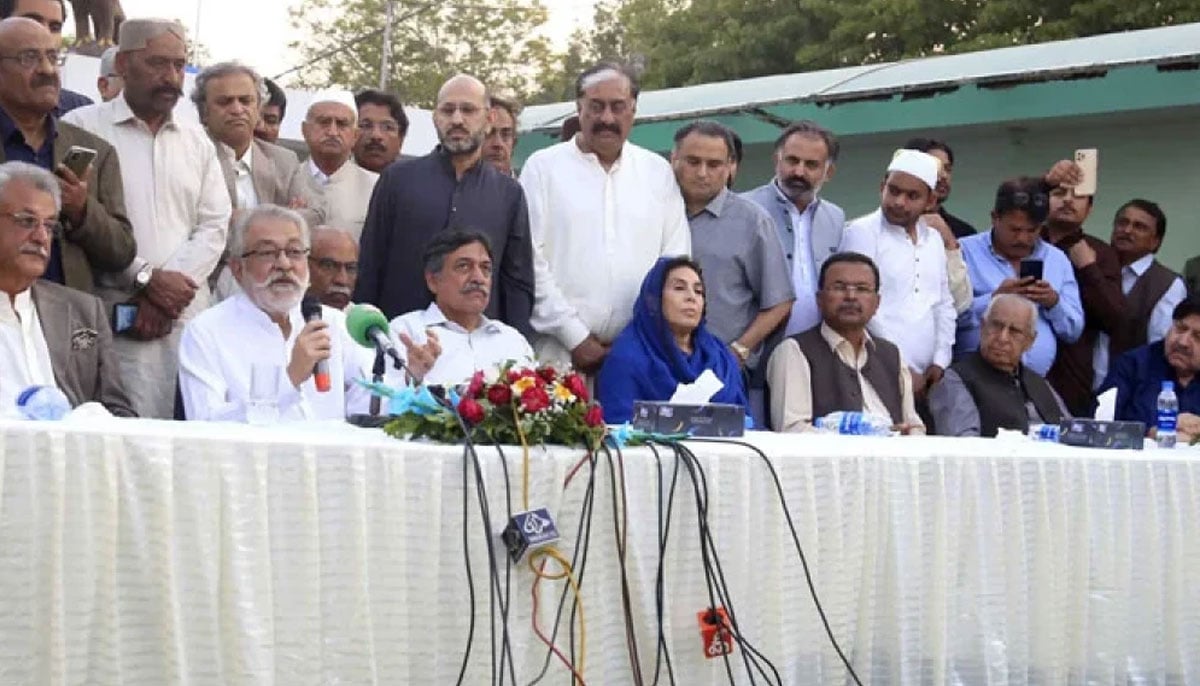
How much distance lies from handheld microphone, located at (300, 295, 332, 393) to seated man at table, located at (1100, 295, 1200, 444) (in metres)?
3.86

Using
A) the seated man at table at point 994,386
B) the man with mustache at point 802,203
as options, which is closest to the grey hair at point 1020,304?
the seated man at table at point 994,386

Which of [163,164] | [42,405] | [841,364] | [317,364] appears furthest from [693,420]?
Answer: [163,164]

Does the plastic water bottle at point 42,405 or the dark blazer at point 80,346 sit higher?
the dark blazer at point 80,346

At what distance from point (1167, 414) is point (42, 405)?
4.27 meters

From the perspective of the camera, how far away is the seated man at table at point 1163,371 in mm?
7008

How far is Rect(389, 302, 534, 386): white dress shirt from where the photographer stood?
542cm

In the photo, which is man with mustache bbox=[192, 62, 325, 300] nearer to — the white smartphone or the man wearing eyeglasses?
the man wearing eyeglasses

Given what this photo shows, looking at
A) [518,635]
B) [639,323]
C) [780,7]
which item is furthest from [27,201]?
[780,7]

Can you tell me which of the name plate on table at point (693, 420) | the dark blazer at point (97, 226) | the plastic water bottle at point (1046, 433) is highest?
the dark blazer at point (97, 226)

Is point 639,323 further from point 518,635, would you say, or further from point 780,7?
point 780,7

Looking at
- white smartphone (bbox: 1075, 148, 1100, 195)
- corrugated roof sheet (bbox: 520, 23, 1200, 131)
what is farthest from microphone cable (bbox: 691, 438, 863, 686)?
corrugated roof sheet (bbox: 520, 23, 1200, 131)

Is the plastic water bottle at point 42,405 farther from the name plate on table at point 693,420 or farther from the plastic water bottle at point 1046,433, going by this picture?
the plastic water bottle at point 1046,433

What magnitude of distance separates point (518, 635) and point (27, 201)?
74.8 inches

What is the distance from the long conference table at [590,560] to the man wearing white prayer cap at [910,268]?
1952 mm
